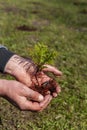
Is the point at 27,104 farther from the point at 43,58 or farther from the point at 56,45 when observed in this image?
the point at 56,45

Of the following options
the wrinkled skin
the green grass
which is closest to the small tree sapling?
the wrinkled skin

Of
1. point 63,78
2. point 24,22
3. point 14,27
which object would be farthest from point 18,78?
point 24,22

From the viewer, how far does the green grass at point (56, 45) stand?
4.82m

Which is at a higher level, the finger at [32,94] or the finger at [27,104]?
the finger at [32,94]

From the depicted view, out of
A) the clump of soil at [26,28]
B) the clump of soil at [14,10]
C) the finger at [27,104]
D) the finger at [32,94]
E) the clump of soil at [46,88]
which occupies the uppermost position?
the finger at [32,94]

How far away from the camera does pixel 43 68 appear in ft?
11.5

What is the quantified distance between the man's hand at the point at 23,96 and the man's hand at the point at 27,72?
18cm

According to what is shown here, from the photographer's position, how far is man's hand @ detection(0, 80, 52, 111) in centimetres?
328

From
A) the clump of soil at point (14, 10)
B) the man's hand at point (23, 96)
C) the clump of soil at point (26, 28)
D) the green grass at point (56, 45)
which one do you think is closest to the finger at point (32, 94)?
the man's hand at point (23, 96)

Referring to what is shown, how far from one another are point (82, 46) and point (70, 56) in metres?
0.98

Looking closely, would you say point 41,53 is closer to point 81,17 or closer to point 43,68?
point 43,68

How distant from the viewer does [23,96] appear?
332 centimetres

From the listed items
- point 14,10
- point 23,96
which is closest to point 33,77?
point 23,96

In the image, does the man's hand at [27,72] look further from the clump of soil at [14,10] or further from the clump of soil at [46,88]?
the clump of soil at [14,10]
